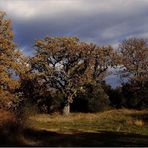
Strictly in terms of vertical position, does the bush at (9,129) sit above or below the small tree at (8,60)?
below

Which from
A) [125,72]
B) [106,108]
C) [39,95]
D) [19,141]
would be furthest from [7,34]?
[125,72]

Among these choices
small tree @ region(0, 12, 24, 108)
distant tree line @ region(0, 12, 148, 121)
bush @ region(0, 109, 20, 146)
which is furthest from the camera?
distant tree line @ region(0, 12, 148, 121)

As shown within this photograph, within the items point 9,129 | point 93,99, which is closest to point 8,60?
point 9,129

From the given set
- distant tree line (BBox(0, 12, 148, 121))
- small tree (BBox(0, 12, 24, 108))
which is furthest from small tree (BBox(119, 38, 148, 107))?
small tree (BBox(0, 12, 24, 108))

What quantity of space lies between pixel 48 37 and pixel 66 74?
6.34 meters

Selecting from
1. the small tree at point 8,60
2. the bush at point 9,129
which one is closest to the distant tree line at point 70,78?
the small tree at point 8,60

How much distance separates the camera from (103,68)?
76.4 m

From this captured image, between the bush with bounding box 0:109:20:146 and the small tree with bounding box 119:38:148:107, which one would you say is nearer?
the bush with bounding box 0:109:20:146

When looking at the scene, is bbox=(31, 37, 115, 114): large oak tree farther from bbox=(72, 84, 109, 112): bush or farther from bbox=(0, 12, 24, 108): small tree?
bbox=(0, 12, 24, 108): small tree

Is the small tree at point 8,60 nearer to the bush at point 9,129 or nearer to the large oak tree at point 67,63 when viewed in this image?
the bush at point 9,129

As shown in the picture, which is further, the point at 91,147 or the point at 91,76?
the point at 91,76

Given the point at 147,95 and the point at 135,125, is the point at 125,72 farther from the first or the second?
the point at 135,125

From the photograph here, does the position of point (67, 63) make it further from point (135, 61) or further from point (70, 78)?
point (135, 61)

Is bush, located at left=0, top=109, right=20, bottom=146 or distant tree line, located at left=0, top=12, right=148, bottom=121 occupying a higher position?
distant tree line, located at left=0, top=12, right=148, bottom=121
